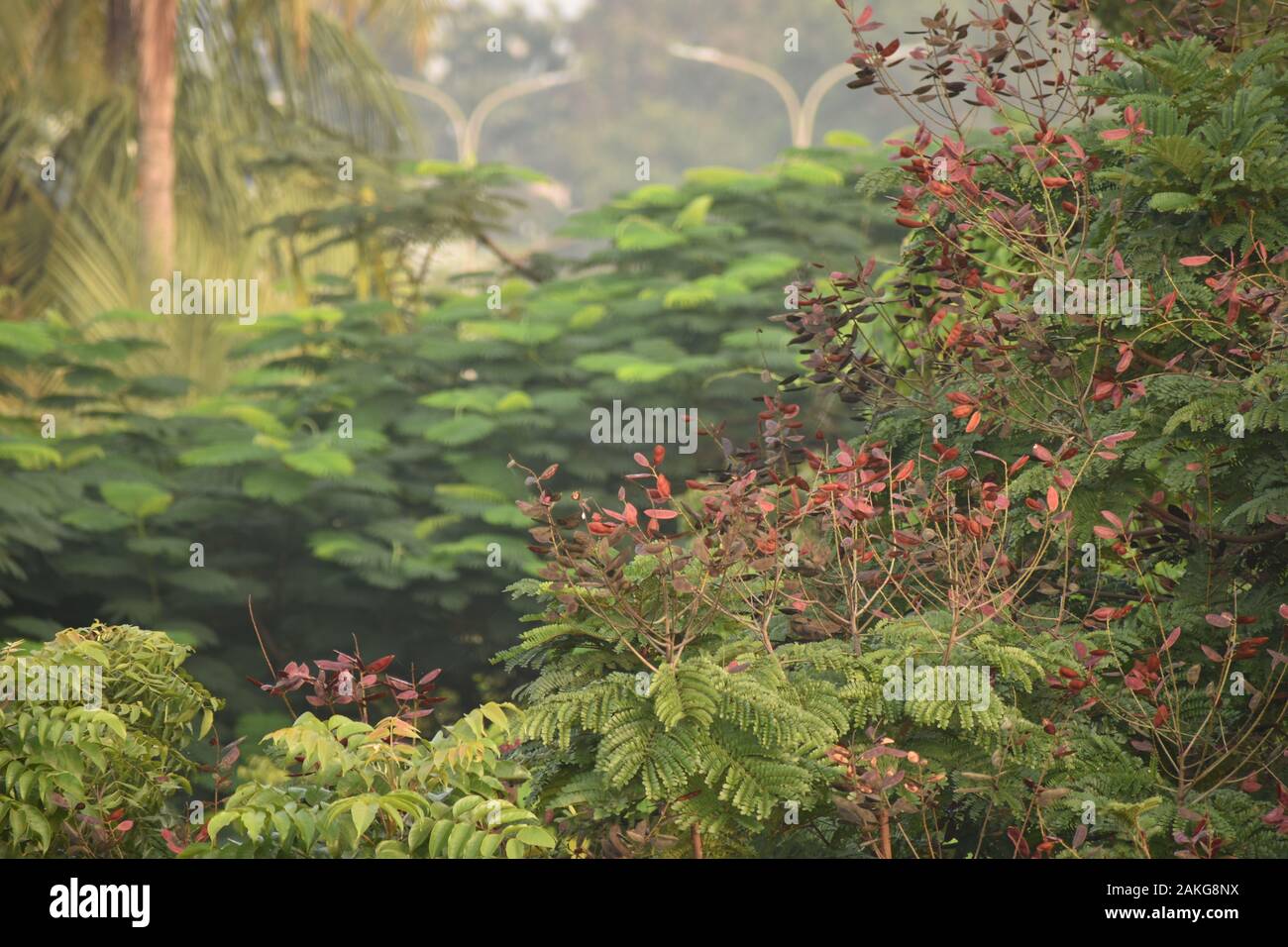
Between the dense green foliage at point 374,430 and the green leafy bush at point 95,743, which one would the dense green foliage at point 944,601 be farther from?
the dense green foliage at point 374,430

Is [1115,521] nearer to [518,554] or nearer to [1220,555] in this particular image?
[1220,555]

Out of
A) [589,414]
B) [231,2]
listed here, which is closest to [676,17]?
[231,2]

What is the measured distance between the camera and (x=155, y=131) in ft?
45.9

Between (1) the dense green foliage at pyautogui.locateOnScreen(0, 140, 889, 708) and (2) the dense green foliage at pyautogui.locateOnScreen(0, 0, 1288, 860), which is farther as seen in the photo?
(1) the dense green foliage at pyautogui.locateOnScreen(0, 140, 889, 708)

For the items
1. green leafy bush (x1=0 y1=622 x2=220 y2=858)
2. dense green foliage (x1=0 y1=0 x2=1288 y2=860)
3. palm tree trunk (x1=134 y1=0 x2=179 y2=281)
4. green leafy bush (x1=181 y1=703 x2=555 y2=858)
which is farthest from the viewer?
palm tree trunk (x1=134 y1=0 x2=179 y2=281)

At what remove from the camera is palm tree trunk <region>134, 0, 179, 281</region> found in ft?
45.4

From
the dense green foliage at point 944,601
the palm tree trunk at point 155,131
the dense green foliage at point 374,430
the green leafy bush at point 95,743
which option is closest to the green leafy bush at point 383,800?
the dense green foliage at point 944,601

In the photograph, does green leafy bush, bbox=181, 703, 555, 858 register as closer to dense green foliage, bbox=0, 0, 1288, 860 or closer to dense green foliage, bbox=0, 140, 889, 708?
dense green foliage, bbox=0, 0, 1288, 860

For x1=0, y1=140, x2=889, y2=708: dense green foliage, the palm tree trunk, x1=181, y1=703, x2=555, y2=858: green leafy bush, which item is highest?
the palm tree trunk

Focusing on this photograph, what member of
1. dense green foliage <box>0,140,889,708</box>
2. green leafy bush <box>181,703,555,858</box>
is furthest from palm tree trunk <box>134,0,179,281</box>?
green leafy bush <box>181,703,555,858</box>

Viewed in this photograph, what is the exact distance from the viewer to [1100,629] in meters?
4.57

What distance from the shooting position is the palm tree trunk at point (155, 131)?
13.8 meters

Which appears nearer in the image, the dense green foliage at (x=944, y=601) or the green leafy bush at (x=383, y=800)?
the green leafy bush at (x=383, y=800)

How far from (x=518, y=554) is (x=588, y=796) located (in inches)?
300
